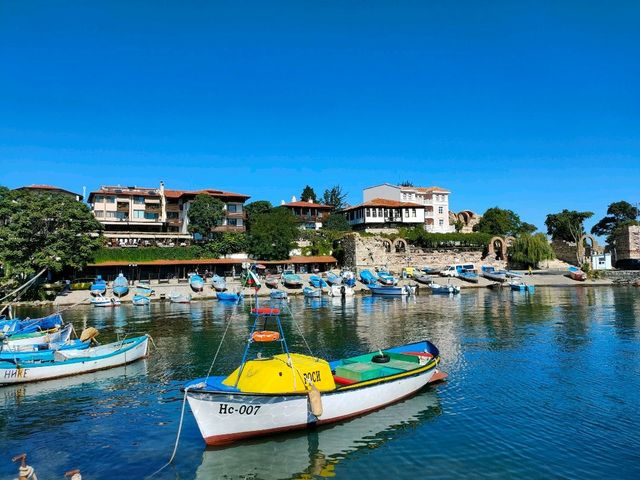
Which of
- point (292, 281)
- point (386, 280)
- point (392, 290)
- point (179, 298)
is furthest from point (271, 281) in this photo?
point (386, 280)

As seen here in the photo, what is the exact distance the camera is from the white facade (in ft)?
331

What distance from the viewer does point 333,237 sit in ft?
286

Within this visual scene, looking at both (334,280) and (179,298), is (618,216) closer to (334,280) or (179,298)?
(334,280)

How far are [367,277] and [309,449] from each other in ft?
196

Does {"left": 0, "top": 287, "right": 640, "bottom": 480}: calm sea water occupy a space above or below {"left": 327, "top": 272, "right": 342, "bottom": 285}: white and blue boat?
below

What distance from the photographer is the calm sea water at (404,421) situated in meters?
12.9

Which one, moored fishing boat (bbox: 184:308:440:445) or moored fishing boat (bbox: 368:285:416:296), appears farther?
moored fishing boat (bbox: 368:285:416:296)

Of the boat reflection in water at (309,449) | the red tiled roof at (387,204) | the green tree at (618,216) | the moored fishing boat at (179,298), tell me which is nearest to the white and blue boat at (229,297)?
the moored fishing boat at (179,298)

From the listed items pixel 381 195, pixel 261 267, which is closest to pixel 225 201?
pixel 261 267

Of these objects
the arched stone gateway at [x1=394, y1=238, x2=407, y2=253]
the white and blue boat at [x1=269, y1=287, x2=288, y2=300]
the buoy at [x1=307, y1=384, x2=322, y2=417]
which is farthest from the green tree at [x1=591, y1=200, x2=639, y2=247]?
the buoy at [x1=307, y1=384, x2=322, y2=417]

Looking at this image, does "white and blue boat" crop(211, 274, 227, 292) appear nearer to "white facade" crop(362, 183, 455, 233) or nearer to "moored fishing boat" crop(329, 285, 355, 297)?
"moored fishing boat" crop(329, 285, 355, 297)

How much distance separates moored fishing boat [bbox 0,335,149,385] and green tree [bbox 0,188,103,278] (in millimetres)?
37381

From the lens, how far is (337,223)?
307 ft

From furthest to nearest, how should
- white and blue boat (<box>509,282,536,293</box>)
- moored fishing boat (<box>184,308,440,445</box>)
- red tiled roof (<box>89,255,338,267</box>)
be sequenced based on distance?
red tiled roof (<box>89,255,338,267</box>) → white and blue boat (<box>509,282,536,293</box>) → moored fishing boat (<box>184,308,440,445</box>)
